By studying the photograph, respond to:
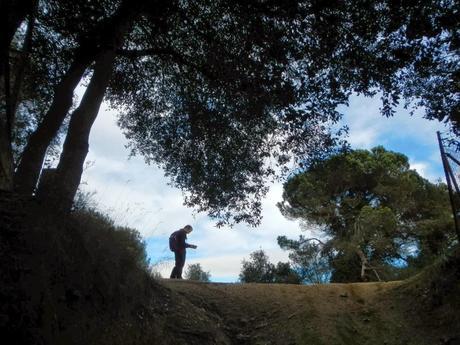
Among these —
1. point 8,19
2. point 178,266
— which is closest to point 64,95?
point 8,19

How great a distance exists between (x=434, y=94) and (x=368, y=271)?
75.9 ft

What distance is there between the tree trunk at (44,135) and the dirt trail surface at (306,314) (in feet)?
A: 10.8

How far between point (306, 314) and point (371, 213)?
72.2 feet

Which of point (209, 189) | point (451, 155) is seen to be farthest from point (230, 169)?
point (451, 155)

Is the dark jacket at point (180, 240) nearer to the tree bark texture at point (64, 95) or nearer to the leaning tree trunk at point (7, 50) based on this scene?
the tree bark texture at point (64, 95)

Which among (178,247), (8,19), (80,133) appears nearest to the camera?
(8,19)

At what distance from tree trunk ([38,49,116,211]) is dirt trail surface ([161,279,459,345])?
9.55 feet

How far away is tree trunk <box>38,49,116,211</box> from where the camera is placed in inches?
282

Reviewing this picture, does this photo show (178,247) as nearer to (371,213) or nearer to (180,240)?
(180,240)

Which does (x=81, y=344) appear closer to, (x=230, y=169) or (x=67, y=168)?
(x=67, y=168)

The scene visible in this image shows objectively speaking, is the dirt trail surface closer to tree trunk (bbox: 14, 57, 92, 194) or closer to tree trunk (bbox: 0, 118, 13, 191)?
tree trunk (bbox: 14, 57, 92, 194)

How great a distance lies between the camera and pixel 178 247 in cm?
1257

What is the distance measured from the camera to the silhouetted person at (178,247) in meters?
12.6

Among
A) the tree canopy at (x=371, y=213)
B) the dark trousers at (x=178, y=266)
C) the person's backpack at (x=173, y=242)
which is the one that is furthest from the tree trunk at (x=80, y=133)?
the tree canopy at (x=371, y=213)
